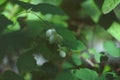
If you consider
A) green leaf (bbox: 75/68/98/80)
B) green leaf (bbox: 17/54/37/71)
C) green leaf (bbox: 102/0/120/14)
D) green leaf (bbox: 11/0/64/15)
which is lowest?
green leaf (bbox: 17/54/37/71)

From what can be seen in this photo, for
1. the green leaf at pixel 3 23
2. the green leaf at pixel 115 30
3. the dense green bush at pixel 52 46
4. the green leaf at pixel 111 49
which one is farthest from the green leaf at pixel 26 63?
the green leaf at pixel 115 30

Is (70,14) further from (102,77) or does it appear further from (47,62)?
(102,77)

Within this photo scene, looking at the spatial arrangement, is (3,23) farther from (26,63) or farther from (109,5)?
(109,5)

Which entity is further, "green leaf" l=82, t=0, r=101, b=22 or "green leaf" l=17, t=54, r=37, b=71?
"green leaf" l=82, t=0, r=101, b=22

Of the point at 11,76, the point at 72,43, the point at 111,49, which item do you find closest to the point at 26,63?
the point at 11,76

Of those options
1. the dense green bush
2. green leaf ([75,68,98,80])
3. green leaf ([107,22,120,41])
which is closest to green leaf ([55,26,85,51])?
the dense green bush

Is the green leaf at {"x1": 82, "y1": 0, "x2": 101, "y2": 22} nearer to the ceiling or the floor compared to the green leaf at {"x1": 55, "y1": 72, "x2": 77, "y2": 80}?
nearer to the floor

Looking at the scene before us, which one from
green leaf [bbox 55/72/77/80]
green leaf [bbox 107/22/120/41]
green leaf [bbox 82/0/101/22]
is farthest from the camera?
green leaf [bbox 82/0/101/22]

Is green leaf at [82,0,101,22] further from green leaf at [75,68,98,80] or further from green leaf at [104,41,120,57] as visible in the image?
green leaf at [75,68,98,80]
